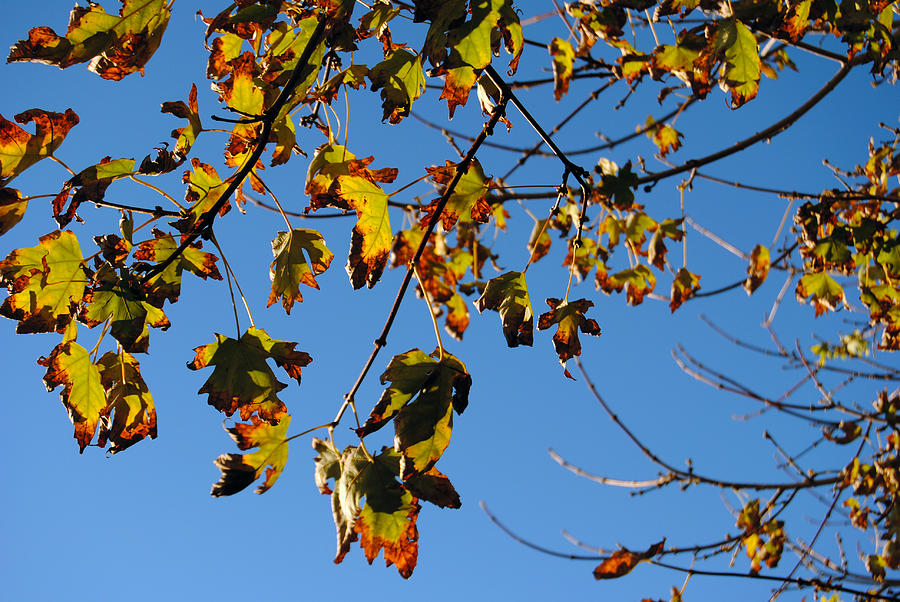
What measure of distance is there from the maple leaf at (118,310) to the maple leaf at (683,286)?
7.95 feet

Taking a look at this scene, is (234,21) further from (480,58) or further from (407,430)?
(407,430)

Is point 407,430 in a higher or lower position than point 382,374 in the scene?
lower

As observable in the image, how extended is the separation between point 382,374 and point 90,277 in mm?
669

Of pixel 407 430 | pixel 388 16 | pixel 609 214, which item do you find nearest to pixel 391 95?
pixel 388 16

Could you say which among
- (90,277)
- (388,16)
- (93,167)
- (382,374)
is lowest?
(382,374)

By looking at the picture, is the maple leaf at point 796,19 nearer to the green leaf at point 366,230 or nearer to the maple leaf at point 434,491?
the green leaf at point 366,230

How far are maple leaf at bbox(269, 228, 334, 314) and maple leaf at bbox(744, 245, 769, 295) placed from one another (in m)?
2.32

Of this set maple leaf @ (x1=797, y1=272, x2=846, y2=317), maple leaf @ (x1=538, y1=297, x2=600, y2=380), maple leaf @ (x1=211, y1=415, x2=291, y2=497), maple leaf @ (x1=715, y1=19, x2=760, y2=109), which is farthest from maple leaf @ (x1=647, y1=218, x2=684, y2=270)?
maple leaf @ (x1=211, y1=415, x2=291, y2=497)

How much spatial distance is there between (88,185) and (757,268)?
2.87 metres

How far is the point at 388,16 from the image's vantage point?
1242 mm

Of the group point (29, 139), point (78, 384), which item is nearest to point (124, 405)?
point (78, 384)

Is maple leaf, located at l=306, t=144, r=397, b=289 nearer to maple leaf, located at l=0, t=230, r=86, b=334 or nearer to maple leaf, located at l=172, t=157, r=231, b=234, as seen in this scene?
maple leaf, located at l=172, t=157, r=231, b=234

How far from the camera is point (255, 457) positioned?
4.49ft

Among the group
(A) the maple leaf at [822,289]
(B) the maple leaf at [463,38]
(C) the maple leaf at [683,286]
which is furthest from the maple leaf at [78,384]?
(A) the maple leaf at [822,289]
